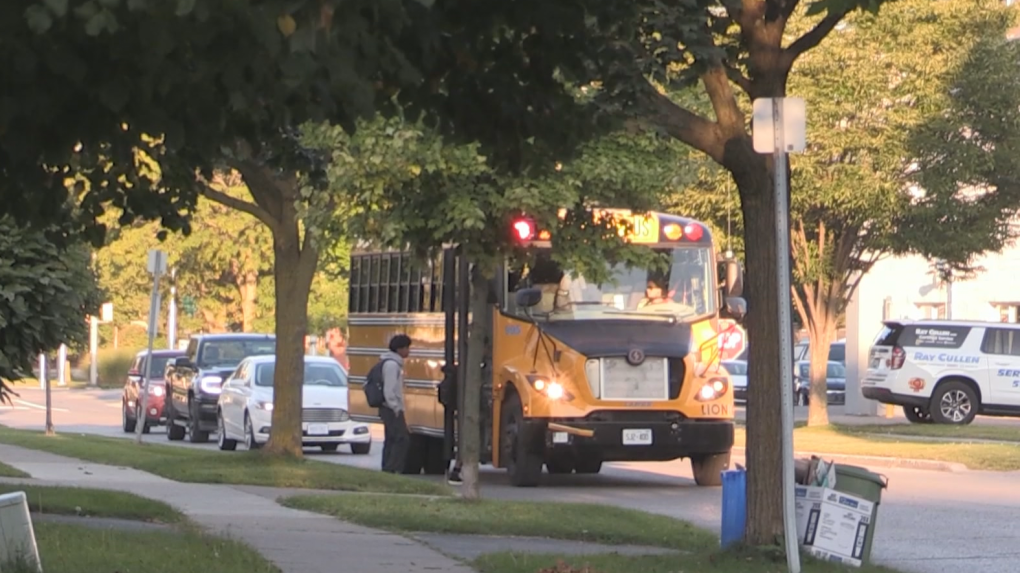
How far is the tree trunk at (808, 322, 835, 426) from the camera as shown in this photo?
98.3 ft

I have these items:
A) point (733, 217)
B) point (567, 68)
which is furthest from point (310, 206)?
point (733, 217)

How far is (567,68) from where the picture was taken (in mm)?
7277

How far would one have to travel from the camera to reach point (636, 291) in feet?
61.2

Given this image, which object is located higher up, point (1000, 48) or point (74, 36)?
point (1000, 48)

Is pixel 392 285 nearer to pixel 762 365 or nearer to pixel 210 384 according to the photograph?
pixel 210 384

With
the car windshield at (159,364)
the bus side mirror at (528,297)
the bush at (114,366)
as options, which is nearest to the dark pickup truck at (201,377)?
the car windshield at (159,364)

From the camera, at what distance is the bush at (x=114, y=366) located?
6712 centimetres

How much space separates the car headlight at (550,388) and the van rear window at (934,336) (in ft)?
52.9

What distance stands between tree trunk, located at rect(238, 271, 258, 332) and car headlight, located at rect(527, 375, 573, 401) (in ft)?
119

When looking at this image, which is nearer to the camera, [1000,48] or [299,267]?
[299,267]

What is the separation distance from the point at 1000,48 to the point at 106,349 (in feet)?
177

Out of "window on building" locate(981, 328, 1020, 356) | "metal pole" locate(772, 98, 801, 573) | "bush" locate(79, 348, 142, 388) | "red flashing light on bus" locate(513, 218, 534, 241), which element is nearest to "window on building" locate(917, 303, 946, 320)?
"window on building" locate(981, 328, 1020, 356)

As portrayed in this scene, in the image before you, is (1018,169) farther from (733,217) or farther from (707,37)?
(707,37)

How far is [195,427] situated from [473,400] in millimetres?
15733
